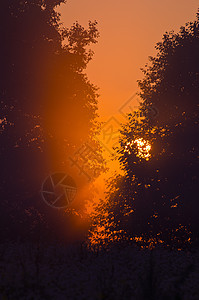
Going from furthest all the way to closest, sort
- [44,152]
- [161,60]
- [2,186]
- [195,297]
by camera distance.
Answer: [161,60]
[44,152]
[2,186]
[195,297]

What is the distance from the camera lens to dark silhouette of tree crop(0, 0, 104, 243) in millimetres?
22875

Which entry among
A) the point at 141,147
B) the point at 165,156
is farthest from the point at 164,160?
the point at 141,147

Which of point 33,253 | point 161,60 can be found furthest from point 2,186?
point 161,60

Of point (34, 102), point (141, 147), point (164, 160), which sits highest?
point (34, 102)

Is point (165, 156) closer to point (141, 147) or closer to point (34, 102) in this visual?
point (141, 147)

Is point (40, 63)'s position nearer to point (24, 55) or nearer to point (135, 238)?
point (24, 55)

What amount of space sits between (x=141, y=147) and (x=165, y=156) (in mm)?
1666

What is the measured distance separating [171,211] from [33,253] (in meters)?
8.40

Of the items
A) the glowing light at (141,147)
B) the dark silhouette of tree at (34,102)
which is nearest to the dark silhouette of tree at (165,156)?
the glowing light at (141,147)

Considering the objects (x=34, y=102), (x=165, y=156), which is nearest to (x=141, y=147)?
(x=165, y=156)

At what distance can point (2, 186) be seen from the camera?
73.4 feet

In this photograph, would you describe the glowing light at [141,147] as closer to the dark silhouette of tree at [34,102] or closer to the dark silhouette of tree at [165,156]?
the dark silhouette of tree at [165,156]

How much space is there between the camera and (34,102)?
24.4 metres

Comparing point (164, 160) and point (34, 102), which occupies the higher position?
point (34, 102)
